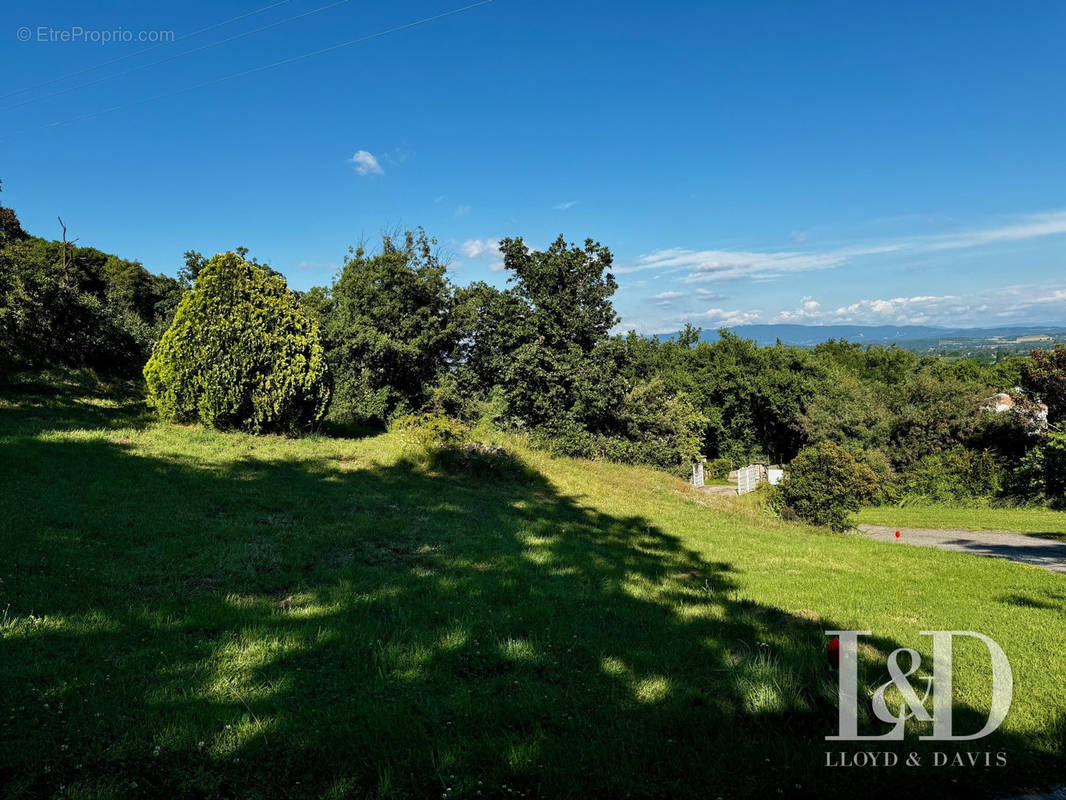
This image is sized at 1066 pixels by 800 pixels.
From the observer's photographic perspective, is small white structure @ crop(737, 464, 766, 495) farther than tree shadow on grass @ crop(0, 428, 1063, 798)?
Yes

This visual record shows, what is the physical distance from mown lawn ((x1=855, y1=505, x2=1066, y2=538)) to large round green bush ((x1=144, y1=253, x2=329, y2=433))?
21.3 m

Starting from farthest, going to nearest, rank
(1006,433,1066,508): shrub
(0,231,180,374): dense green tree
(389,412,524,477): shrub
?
(1006,433,1066,508): shrub → (389,412,524,477): shrub → (0,231,180,374): dense green tree

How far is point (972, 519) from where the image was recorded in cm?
2145

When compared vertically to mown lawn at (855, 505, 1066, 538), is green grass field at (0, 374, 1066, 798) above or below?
above

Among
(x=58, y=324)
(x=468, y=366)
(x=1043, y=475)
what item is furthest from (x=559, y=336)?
(x=1043, y=475)

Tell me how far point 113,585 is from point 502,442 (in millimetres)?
11635

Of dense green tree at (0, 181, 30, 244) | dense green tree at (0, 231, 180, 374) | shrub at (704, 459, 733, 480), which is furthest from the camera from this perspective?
shrub at (704, 459, 733, 480)

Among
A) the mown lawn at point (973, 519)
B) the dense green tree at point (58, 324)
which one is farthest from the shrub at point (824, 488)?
the dense green tree at point (58, 324)

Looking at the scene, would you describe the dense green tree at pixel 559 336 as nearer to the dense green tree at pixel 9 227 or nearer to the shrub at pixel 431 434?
the shrub at pixel 431 434

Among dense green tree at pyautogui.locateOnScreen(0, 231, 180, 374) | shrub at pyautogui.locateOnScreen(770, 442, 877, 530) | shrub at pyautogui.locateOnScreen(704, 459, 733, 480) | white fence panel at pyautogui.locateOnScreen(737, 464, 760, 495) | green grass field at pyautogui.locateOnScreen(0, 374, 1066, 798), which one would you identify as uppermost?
dense green tree at pyautogui.locateOnScreen(0, 231, 180, 374)

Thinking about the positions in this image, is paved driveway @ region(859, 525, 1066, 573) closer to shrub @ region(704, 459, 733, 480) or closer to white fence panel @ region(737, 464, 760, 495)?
white fence panel @ region(737, 464, 760, 495)

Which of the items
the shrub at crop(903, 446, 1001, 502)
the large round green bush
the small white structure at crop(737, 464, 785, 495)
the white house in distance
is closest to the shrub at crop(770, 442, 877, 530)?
the large round green bush

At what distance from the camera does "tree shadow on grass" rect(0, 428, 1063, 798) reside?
2.82 m

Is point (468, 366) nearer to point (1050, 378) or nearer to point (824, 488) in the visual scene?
point (824, 488)
